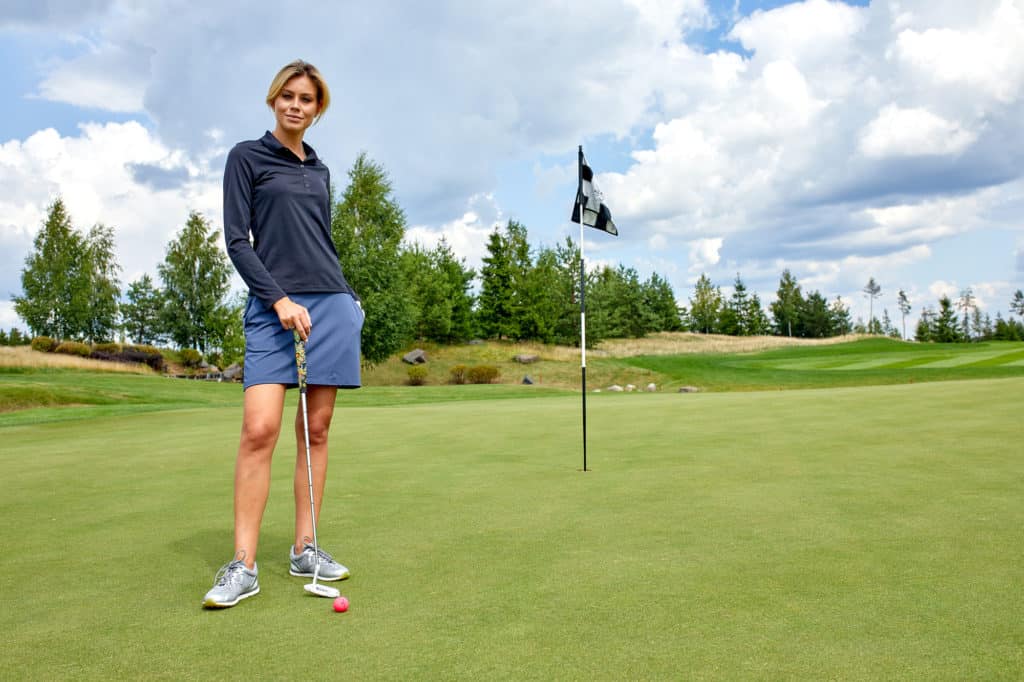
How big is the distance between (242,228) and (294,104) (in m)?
0.63

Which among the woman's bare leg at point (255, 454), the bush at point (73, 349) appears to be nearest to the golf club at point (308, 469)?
the woman's bare leg at point (255, 454)

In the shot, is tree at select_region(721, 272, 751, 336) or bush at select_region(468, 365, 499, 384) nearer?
bush at select_region(468, 365, 499, 384)

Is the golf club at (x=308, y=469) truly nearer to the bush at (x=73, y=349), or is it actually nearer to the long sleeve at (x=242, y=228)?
the long sleeve at (x=242, y=228)

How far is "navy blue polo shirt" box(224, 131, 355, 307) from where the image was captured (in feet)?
10.8

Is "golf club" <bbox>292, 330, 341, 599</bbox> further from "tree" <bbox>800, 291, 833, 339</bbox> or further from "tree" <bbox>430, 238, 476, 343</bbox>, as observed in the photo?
"tree" <bbox>800, 291, 833, 339</bbox>

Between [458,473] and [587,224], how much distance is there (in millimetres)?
2858

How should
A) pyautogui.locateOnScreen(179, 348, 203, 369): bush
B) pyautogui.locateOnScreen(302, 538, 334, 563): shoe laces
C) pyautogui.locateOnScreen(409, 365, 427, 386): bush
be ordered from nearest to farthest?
pyautogui.locateOnScreen(302, 538, 334, 563): shoe laces < pyautogui.locateOnScreen(409, 365, 427, 386): bush < pyautogui.locateOnScreen(179, 348, 203, 369): bush

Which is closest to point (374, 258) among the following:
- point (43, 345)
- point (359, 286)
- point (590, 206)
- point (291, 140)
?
point (359, 286)

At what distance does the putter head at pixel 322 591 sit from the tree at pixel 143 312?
187 feet

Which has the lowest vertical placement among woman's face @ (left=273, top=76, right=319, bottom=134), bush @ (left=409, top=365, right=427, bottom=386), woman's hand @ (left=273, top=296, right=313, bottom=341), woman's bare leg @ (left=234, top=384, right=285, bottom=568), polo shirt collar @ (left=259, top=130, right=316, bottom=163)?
bush @ (left=409, top=365, right=427, bottom=386)

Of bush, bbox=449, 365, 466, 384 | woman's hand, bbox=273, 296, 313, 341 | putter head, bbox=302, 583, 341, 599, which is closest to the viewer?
putter head, bbox=302, 583, 341, 599

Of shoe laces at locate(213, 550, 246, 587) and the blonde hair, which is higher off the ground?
the blonde hair

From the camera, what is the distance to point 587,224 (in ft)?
25.1

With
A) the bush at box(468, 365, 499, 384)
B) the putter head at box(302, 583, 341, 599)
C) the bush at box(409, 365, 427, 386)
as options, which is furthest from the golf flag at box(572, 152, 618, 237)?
the bush at box(409, 365, 427, 386)
